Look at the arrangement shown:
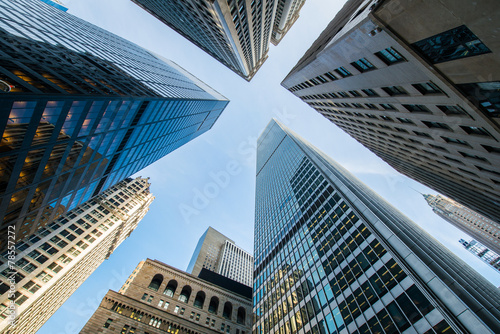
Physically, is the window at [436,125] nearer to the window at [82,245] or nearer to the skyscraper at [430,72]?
the skyscraper at [430,72]

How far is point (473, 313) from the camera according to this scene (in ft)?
57.8

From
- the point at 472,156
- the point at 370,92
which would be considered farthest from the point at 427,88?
the point at 472,156

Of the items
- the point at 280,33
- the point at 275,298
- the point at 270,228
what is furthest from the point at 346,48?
the point at 280,33

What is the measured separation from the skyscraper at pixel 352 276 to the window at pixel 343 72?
71.7ft

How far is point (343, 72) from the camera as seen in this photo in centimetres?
2525

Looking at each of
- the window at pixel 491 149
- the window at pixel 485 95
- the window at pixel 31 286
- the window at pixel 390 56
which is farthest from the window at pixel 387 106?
the window at pixel 31 286

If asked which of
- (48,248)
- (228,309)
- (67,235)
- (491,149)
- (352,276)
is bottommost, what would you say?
(67,235)

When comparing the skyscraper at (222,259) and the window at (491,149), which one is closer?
the window at (491,149)

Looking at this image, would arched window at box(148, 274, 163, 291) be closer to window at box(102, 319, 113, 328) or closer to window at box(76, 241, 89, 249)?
window at box(102, 319, 113, 328)

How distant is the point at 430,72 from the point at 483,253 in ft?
723

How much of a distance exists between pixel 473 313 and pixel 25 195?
42295 mm

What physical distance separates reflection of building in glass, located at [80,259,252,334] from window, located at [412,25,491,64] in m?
55.9

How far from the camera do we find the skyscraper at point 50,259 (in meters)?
38.9

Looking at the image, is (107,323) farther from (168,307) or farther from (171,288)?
(171,288)
